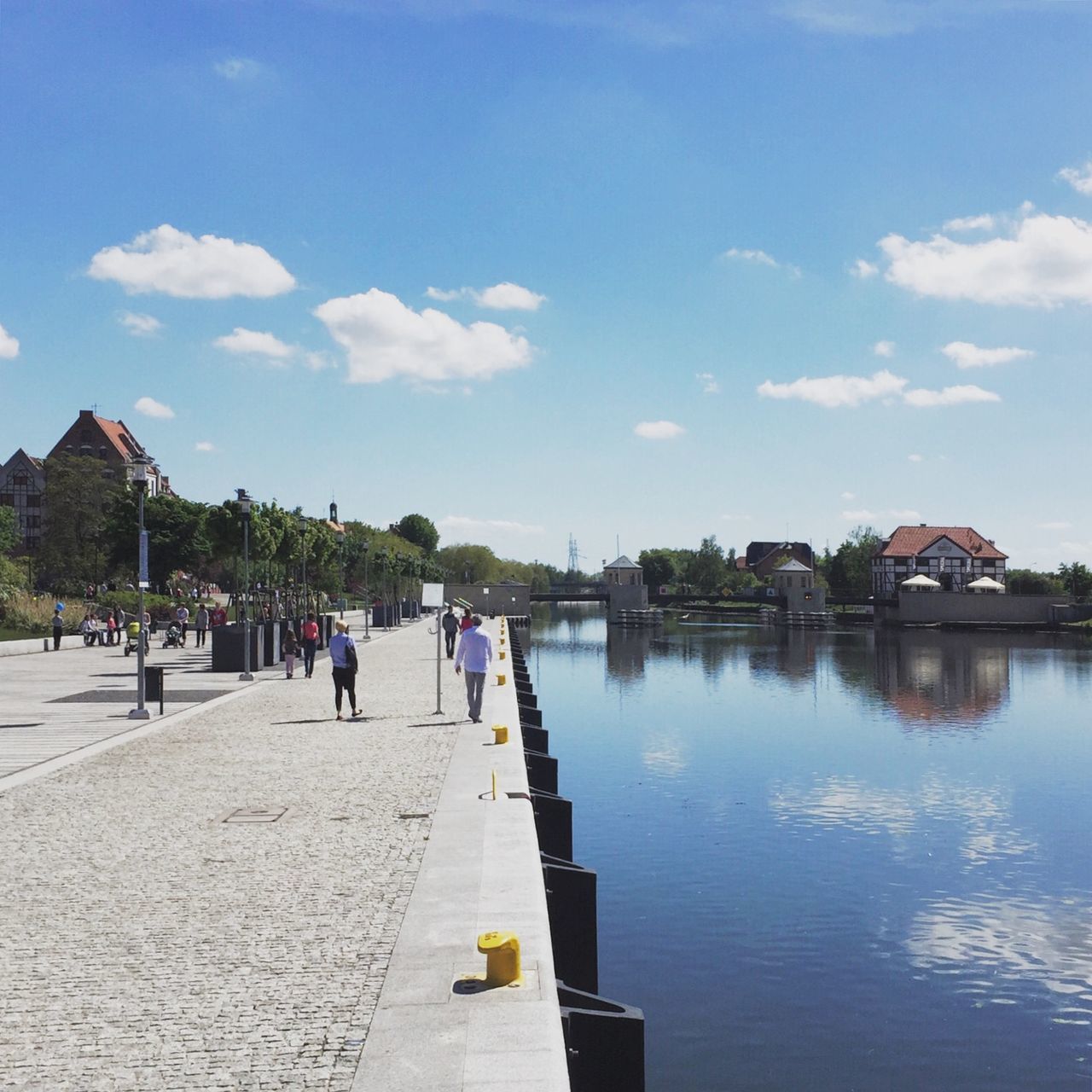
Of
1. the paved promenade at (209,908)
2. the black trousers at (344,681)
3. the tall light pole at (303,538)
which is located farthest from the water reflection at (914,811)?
the tall light pole at (303,538)

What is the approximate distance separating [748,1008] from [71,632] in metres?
43.0

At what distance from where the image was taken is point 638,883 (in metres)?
15.2

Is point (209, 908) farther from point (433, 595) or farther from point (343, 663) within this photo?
point (433, 595)

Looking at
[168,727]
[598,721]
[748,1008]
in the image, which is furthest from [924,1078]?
[598,721]

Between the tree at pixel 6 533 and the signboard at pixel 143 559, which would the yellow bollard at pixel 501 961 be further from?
the tree at pixel 6 533

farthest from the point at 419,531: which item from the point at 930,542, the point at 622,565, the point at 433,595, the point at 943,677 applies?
the point at 433,595

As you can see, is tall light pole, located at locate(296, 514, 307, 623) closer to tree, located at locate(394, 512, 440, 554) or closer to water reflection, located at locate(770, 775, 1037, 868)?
water reflection, located at locate(770, 775, 1037, 868)

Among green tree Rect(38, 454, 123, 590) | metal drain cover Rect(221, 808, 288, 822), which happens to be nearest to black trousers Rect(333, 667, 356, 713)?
metal drain cover Rect(221, 808, 288, 822)

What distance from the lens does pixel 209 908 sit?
Result: 7789 millimetres

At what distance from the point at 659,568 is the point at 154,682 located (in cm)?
15800

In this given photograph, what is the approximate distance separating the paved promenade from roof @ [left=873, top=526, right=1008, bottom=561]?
11150 cm

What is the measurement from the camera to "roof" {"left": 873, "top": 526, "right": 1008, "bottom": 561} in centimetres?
11919

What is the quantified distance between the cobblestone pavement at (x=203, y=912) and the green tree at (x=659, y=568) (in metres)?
161

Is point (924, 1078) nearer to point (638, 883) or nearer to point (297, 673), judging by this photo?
point (638, 883)
